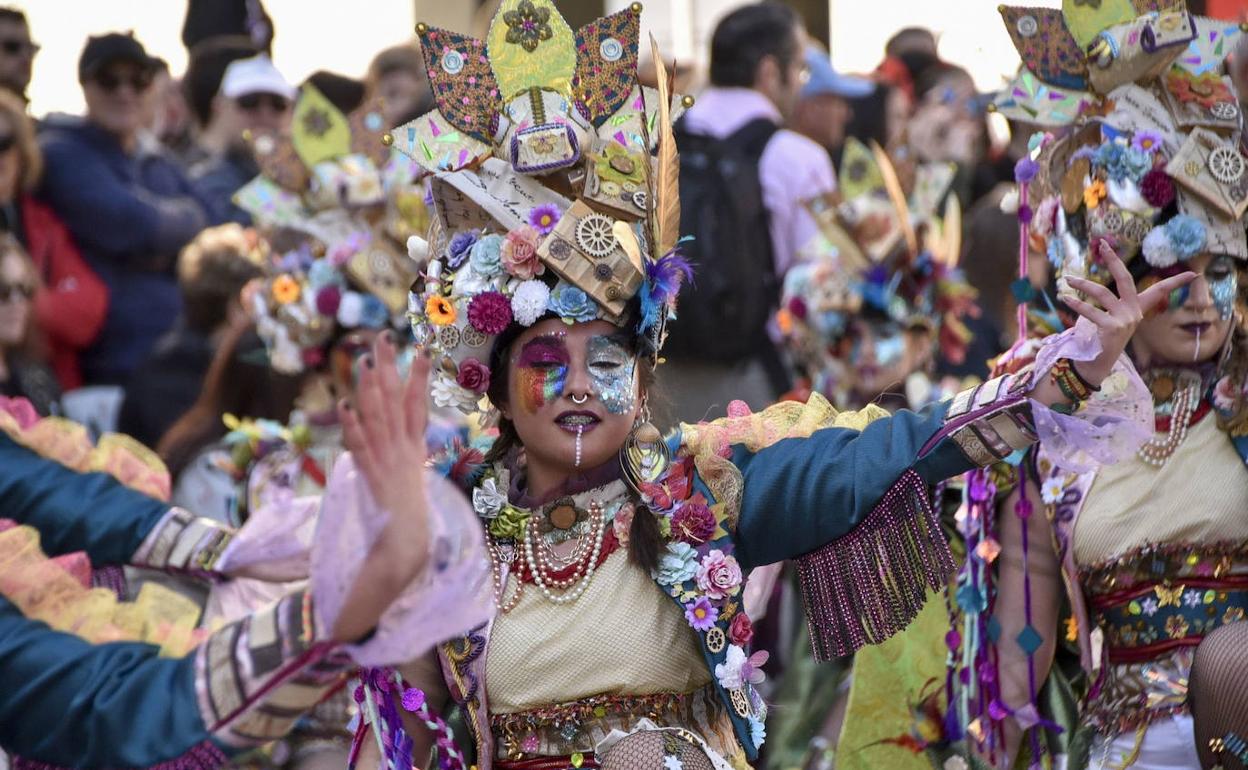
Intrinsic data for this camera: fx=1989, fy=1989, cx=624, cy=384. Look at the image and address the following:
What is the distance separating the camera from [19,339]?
6.92 metres

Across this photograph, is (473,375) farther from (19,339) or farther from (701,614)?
(19,339)

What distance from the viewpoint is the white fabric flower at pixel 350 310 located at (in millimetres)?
6637

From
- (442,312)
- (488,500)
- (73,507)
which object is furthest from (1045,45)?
(73,507)

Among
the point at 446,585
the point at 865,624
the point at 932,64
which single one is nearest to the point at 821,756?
the point at 865,624

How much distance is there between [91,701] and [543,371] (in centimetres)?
140

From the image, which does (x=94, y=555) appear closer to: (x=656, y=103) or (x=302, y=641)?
(x=656, y=103)

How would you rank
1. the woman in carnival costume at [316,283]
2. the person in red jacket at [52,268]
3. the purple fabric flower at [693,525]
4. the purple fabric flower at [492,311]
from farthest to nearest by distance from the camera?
1. the person in red jacket at [52,268]
2. the woman in carnival costume at [316,283]
3. the purple fabric flower at [492,311]
4. the purple fabric flower at [693,525]

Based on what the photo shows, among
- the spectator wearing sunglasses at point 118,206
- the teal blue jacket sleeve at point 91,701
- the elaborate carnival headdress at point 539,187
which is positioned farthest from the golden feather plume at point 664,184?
the spectator wearing sunglasses at point 118,206

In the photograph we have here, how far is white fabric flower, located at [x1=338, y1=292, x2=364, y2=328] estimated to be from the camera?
6637 millimetres

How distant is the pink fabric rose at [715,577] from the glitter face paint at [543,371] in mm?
476

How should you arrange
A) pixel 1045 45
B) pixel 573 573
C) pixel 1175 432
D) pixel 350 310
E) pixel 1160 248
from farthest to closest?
pixel 350 310, pixel 1045 45, pixel 1175 432, pixel 1160 248, pixel 573 573

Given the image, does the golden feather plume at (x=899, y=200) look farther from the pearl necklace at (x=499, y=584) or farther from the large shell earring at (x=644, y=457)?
the pearl necklace at (x=499, y=584)

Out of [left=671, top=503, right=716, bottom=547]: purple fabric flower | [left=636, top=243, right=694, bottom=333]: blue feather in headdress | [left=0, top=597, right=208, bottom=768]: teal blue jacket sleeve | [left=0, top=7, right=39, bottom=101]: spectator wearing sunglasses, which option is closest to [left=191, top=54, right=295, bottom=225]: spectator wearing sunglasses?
[left=0, top=7, right=39, bottom=101]: spectator wearing sunglasses

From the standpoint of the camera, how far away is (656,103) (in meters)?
4.38
